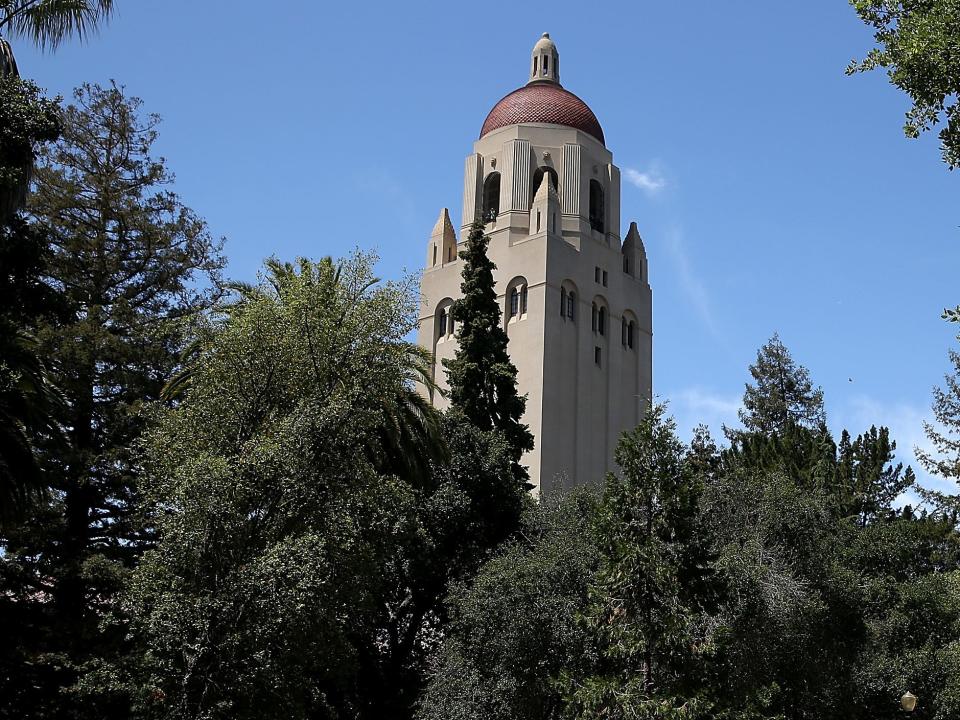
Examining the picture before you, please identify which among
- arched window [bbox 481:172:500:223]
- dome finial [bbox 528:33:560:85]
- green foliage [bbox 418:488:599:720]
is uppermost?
dome finial [bbox 528:33:560:85]

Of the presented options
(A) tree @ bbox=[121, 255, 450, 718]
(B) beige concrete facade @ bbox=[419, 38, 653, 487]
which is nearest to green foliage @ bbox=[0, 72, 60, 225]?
(A) tree @ bbox=[121, 255, 450, 718]

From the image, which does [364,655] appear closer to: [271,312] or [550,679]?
[550,679]

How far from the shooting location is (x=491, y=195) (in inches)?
2048

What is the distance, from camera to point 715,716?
1532 cm

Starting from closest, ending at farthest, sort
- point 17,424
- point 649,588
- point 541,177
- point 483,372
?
point 17,424, point 649,588, point 483,372, point 541,177

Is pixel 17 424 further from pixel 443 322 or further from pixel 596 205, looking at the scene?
pixel 596 205

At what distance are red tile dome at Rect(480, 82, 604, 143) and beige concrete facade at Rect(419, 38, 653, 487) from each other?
0.58m

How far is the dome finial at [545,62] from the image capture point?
5562 centimetres

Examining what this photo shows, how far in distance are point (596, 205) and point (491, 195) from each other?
4937 mm

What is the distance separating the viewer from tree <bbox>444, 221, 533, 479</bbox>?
2792 centimetres

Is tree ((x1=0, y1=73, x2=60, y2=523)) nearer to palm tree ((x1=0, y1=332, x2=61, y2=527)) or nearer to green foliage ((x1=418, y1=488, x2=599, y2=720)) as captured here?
palm tree ((x1=0, y1=332, x2=61, y2=527))

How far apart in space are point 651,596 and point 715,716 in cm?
177

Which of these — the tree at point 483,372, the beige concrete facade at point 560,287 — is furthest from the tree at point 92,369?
the beige concrete facade at point 560,287

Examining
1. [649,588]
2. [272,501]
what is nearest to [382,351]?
[272,501]
